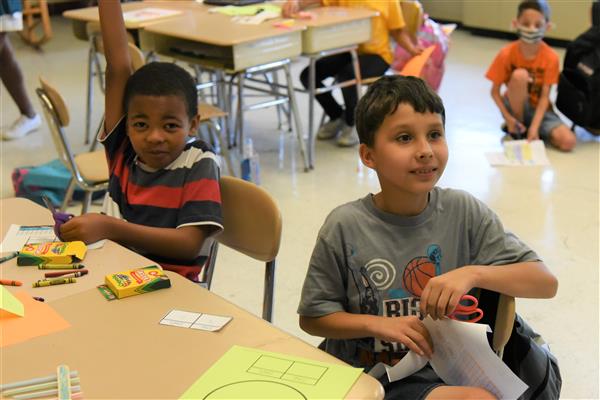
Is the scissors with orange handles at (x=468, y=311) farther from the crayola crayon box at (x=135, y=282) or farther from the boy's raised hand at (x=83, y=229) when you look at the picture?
the boy's raised hand at (x=83, y=229)

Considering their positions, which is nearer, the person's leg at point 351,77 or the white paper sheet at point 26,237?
the white paper sheet at point 26,237

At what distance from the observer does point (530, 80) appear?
14.8 feet

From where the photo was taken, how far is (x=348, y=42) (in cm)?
416

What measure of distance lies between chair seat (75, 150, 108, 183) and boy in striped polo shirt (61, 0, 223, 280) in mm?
1089

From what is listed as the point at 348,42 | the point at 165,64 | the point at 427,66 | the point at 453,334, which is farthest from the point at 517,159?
the point at 453,334

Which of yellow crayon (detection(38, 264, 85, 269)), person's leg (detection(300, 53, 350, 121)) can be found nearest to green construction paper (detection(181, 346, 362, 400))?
yellow crayon (detection(38, 264, 85, 269))

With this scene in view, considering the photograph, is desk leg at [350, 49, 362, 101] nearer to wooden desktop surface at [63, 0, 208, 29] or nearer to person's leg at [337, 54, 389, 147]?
person's leg at [337, 54, 389, 147]

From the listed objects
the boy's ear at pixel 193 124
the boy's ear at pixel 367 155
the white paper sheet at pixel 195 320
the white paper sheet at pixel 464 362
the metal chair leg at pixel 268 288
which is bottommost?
the metal chair leg at pixel 268 288

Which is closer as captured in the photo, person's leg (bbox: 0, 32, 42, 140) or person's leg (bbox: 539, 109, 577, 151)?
person's leg (bbox: 539, 109, 577, 151)

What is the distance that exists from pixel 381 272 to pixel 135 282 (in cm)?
47

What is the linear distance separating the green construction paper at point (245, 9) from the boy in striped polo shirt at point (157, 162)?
2404 millimetres

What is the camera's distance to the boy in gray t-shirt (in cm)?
149

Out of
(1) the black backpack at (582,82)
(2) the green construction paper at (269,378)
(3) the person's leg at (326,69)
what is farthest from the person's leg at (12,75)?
(2) the green construction paper at (269,378)

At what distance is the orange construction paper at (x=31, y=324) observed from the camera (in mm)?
1253
